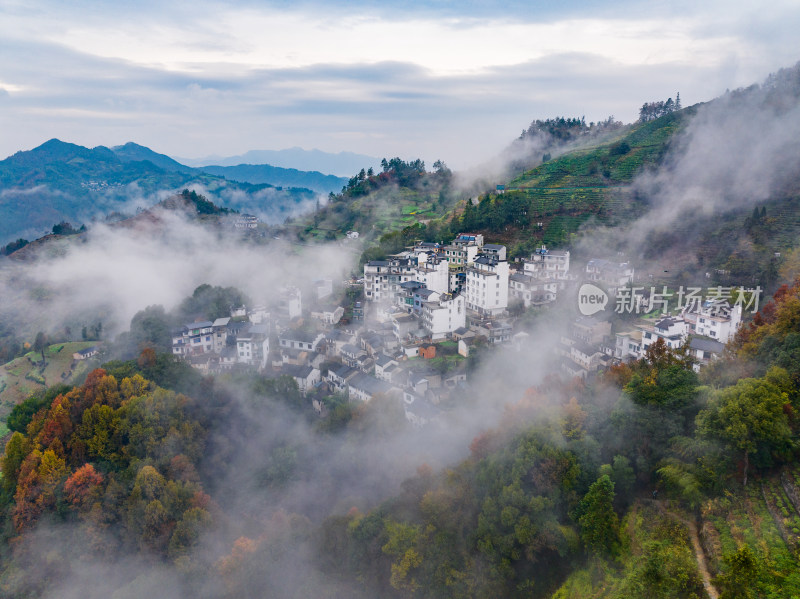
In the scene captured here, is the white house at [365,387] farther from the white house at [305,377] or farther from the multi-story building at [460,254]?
the multi-story building at [460,254]

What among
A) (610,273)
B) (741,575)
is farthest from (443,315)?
(741,575)

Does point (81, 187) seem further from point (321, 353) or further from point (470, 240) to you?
point (470, 240)

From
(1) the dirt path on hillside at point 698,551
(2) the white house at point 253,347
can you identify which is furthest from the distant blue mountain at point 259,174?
(1) the dirt path on hillside at point 698,551

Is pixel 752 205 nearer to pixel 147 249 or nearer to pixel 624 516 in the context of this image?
pixel 624 516

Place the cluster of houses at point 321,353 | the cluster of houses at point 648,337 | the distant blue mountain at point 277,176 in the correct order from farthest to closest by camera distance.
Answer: the distant blue mountain at point 277,176, the cluster of houses at point 321,353, the cluster of houses at point 648,337

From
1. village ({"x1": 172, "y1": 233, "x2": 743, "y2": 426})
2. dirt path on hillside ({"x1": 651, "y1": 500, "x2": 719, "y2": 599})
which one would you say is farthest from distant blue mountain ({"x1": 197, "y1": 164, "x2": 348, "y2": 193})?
dirt path on hillside ({"x1": 651, "y1": 500, "x2": 719, "y2": 599})

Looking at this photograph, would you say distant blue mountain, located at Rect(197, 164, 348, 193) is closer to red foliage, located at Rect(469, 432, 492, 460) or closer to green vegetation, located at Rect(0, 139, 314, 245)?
green vegetation, located at Rect(0, 139, 314, 245)

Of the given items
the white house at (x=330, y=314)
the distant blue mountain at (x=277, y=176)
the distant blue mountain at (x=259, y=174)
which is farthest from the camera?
the distant blue mountain at (x=277, y=176)

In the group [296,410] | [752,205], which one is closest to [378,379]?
[296,410]
